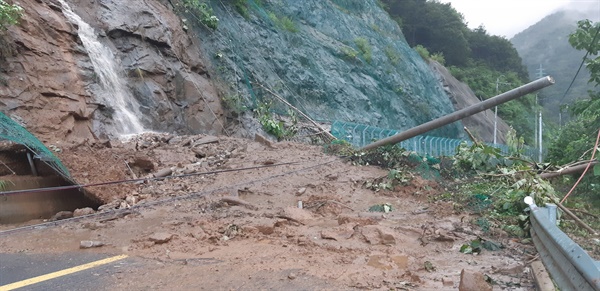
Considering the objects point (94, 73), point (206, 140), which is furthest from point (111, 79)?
Answer: point (206, 140)

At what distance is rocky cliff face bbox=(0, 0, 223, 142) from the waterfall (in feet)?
0.76

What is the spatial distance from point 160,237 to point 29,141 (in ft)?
10.8

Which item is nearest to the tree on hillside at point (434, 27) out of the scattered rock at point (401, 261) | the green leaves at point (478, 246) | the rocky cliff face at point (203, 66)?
the rocky cliff face at point (203, 66)

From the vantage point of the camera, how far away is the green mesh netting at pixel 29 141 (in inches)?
249

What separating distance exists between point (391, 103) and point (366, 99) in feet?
11.1

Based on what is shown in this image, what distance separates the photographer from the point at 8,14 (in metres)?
8.59

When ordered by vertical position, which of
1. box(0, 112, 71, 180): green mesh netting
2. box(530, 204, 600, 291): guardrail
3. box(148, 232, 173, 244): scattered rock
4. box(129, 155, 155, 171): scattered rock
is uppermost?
box(0, 112, 71, 180): green mesh netting

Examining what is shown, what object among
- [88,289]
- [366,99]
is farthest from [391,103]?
[88,289]

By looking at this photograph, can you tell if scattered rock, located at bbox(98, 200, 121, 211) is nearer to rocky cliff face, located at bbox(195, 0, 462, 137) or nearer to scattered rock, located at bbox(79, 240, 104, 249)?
scattered rock, located at bbox(79, 240, 104, 249)

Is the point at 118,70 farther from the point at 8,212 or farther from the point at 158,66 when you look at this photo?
the point at 8,212

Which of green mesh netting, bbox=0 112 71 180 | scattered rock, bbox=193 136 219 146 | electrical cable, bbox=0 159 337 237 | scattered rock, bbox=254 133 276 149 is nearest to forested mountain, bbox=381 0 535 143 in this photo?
scattered rock, bbox=254 133 276 149

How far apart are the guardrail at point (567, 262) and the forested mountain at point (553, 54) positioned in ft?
254

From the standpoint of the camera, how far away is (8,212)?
654 cm

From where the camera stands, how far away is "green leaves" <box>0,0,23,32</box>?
8469 mm
